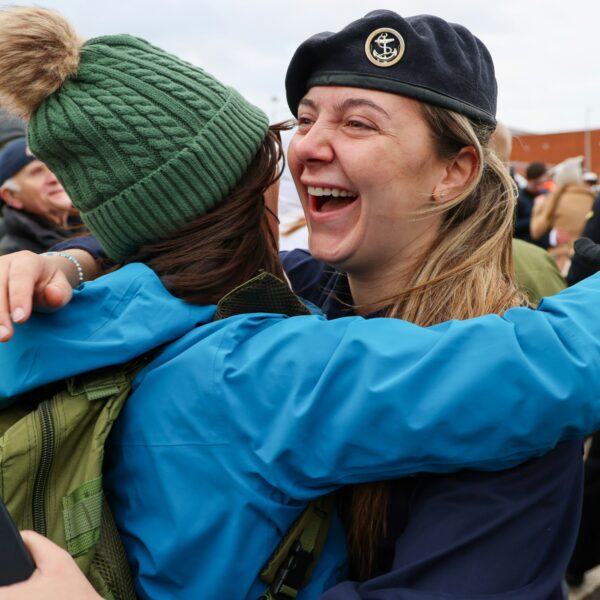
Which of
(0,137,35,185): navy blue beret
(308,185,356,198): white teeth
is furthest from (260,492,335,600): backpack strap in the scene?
(0,137,35,185): navy blue beret

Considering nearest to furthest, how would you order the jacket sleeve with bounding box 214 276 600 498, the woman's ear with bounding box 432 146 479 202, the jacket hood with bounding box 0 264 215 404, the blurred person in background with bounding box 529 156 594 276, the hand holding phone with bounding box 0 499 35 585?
the hand holding phone with bounding box 0 499 35 585 → the jacket sleeve with bounding box 214 276 600 498 → the jacket hood with bounding box 0 264 215 404 → the woman's ear with bounding box 432 146 479 202 → the blurred person in background with bounding box 529 156 594 276

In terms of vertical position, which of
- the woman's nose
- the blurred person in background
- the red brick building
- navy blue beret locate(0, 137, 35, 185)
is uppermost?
the woman's nose

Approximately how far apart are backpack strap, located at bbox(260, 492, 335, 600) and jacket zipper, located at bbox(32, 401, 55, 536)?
1.43ft

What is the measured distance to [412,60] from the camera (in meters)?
1.61

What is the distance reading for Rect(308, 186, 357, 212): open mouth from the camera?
5.77 feet

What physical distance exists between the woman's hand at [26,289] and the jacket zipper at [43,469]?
0.16 m

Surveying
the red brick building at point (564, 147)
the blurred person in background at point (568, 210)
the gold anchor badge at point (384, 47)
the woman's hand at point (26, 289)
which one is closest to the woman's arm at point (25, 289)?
the woman's hand at point (26, 289)

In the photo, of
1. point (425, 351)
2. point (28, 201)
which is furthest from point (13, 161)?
point (425, 351)

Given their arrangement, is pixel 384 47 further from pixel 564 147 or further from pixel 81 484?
pixel 564 147

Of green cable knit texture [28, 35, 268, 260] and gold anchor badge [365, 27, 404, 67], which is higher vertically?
gold anchor badge [365, 27, 404, 67]

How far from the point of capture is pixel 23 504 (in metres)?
1.29

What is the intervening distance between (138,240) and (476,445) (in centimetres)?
97

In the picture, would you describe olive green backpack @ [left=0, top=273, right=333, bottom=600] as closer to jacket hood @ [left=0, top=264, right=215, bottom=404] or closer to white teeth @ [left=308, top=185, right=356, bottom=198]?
jacket hood @ [left=0, top=264, right=215, bottom=404]

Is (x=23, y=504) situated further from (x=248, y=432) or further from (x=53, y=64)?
(x=53, y=64)
